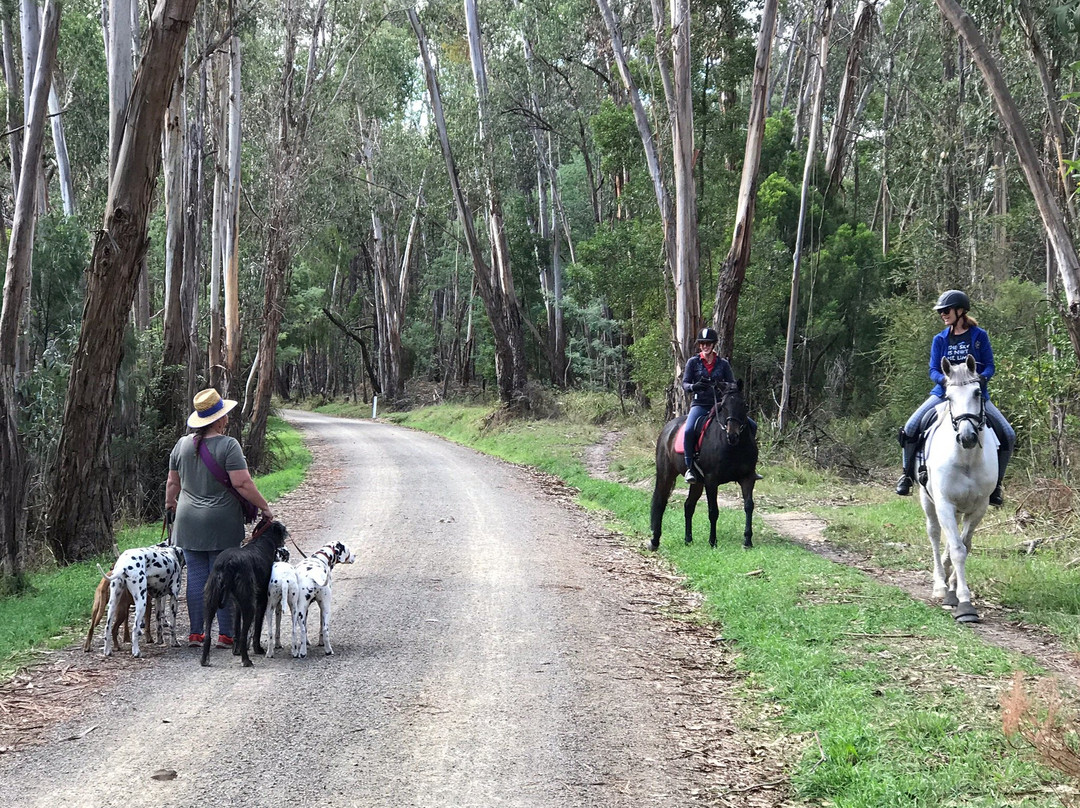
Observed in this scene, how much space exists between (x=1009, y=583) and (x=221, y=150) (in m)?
20.1

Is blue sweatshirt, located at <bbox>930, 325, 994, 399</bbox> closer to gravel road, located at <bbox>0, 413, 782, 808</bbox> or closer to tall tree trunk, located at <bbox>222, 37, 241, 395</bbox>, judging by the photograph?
gravel road, located at <bbox>0, 413, 782, 808</bbox>

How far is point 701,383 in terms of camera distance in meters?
12.3

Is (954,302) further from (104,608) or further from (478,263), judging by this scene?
(478,263)

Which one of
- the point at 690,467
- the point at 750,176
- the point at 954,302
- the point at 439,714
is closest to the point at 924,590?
the point at 954,302

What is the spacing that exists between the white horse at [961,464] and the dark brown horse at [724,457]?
122 inches

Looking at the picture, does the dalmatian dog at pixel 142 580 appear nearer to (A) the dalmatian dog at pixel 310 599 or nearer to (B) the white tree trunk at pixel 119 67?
(A) the dalmatian dog at pixel 310 599

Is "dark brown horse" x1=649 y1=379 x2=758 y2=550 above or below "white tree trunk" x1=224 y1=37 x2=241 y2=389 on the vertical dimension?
below

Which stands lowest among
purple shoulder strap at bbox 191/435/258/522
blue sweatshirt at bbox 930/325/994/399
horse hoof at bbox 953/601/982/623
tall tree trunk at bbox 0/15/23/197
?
horse hoof at bbox 953/601/982/623

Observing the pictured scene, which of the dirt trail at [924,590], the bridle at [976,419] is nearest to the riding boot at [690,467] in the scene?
the dirt trail at [924,590]

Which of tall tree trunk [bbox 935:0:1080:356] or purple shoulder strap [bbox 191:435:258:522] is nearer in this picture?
purple shoulder strap [bbox 191:435:258:522]

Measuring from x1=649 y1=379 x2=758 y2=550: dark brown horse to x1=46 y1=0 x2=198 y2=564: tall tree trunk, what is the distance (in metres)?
6.67

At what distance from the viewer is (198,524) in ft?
25.5

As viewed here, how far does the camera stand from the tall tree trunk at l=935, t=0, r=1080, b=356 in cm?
1081

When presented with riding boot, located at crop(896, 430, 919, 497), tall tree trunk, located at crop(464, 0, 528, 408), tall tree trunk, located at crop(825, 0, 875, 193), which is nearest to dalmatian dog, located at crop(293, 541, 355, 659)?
riding boot, located at crop(896, 430, 919, 497)
